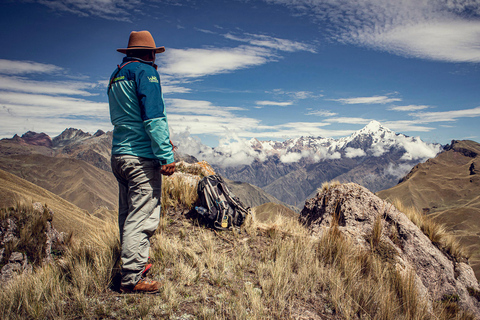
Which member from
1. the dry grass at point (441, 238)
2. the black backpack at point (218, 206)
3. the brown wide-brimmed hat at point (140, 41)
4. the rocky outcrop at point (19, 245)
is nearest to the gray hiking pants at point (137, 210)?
the brown wide-brimmed hat at point (140, 41)

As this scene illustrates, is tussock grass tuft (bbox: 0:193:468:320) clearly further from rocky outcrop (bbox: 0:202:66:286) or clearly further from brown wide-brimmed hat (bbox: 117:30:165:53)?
rocky outcrop (bbox: 0:202:66:286)

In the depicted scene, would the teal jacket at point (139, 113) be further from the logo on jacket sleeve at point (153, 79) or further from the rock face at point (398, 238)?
the rock face at point (398, 238)

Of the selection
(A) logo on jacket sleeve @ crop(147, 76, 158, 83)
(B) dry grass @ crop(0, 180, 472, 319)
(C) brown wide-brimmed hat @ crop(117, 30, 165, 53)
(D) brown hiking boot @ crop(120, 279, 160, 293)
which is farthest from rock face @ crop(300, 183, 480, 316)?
(C) brown wide-brimmed hat @ crop(117, 30, 165, 53)

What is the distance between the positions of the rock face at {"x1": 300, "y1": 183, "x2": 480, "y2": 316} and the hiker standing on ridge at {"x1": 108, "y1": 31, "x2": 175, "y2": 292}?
3936 mm

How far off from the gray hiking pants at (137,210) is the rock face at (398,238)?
12.7 ft

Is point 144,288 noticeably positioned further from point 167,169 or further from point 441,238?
point 441,238

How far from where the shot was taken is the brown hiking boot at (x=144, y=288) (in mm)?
2990

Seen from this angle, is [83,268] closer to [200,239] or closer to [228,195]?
[200,239]

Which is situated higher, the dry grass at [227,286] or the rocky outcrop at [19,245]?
the dry grass at [227,286]

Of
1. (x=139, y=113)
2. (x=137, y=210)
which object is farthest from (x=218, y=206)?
(x=139, y=113)

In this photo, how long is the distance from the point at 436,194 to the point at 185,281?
246 m

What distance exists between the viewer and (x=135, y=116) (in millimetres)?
3162

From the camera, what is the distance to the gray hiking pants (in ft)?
9.92

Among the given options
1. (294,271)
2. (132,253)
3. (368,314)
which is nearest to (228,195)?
(294,271)
